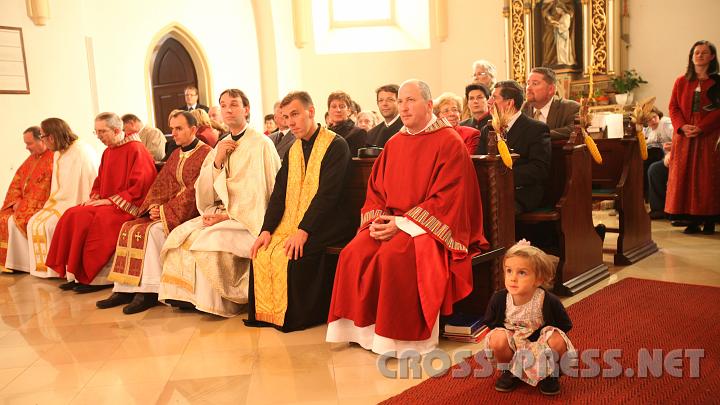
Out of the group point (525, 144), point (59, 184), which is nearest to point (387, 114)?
point (525, 144)

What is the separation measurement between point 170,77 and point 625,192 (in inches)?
360

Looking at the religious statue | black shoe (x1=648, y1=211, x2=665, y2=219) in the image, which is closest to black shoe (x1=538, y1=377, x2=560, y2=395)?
black shoe (x1=648, y1=211, x2=665, y2=219)

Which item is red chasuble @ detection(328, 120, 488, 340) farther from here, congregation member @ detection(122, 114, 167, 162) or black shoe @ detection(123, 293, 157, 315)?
congregation member @ detection(122, 114, 167, 162)

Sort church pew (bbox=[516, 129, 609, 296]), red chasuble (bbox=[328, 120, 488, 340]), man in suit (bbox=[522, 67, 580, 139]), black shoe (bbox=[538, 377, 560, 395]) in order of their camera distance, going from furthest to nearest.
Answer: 1. man in suit (bbox=[522, 67, 580, 139])
2. church pew (bbox=[516, 129, 609, 296])
3. red chasuble (bbox=[328, 120, 488, 340])
4. black shoe (bbox=[538, 377, 560, 395])

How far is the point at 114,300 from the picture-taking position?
580cm

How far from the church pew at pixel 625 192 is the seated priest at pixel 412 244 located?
2461 millimetres

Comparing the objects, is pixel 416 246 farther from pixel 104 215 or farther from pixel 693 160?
pixel 693 160

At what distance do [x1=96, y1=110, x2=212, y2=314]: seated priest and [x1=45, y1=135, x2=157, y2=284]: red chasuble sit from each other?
364 millimetres

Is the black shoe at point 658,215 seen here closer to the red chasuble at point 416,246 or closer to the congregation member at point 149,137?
the red chasuble at point 416,246

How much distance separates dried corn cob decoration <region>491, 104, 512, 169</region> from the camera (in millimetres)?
4531

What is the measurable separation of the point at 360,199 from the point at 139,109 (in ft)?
23.1

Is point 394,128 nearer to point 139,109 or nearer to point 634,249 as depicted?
point 634,249

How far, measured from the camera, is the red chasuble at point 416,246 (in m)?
4.01

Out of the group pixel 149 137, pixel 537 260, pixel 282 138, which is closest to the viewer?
pixel 537 260
